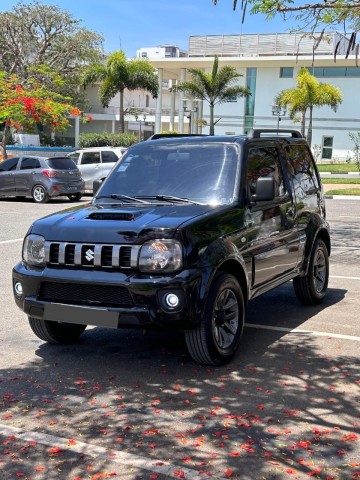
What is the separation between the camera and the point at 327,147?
5319 centimetres

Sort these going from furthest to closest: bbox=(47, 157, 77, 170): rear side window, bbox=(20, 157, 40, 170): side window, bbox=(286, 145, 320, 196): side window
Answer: bbox=(20, 157, 40, 170): side window → bbox=(47, 157, 77, 170): rear side window → bbox=(286, 145, 320, 196): side window

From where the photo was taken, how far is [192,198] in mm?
6031

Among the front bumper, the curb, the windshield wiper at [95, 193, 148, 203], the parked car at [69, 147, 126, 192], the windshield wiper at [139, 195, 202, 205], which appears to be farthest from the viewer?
the curb

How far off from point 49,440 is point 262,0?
6.29 m

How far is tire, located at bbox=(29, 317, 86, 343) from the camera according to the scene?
6004 mm

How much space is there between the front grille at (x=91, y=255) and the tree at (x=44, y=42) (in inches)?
1904

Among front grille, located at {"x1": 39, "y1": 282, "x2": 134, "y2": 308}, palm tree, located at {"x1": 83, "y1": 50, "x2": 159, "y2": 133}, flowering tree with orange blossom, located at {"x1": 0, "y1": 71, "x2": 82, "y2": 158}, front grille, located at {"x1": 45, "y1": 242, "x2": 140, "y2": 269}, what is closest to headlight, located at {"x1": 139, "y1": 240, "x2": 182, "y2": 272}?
front grille, located at {"x1": 45, "y1": 242, "x2": 140, "y2": 269}

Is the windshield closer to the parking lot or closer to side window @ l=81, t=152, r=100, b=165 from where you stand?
the parking lot

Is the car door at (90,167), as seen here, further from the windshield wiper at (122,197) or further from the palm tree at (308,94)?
the palm tree at (308,94)

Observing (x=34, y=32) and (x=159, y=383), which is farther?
(x=34, y=32)

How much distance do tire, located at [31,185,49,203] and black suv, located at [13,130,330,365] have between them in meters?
14.8

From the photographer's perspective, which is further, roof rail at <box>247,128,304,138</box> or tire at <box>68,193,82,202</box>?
tire at <box>68,193,82,202</box>

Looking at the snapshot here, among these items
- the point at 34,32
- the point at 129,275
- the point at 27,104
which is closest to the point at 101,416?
the point at 129,275

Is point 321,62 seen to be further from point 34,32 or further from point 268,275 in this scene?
point 268,275
